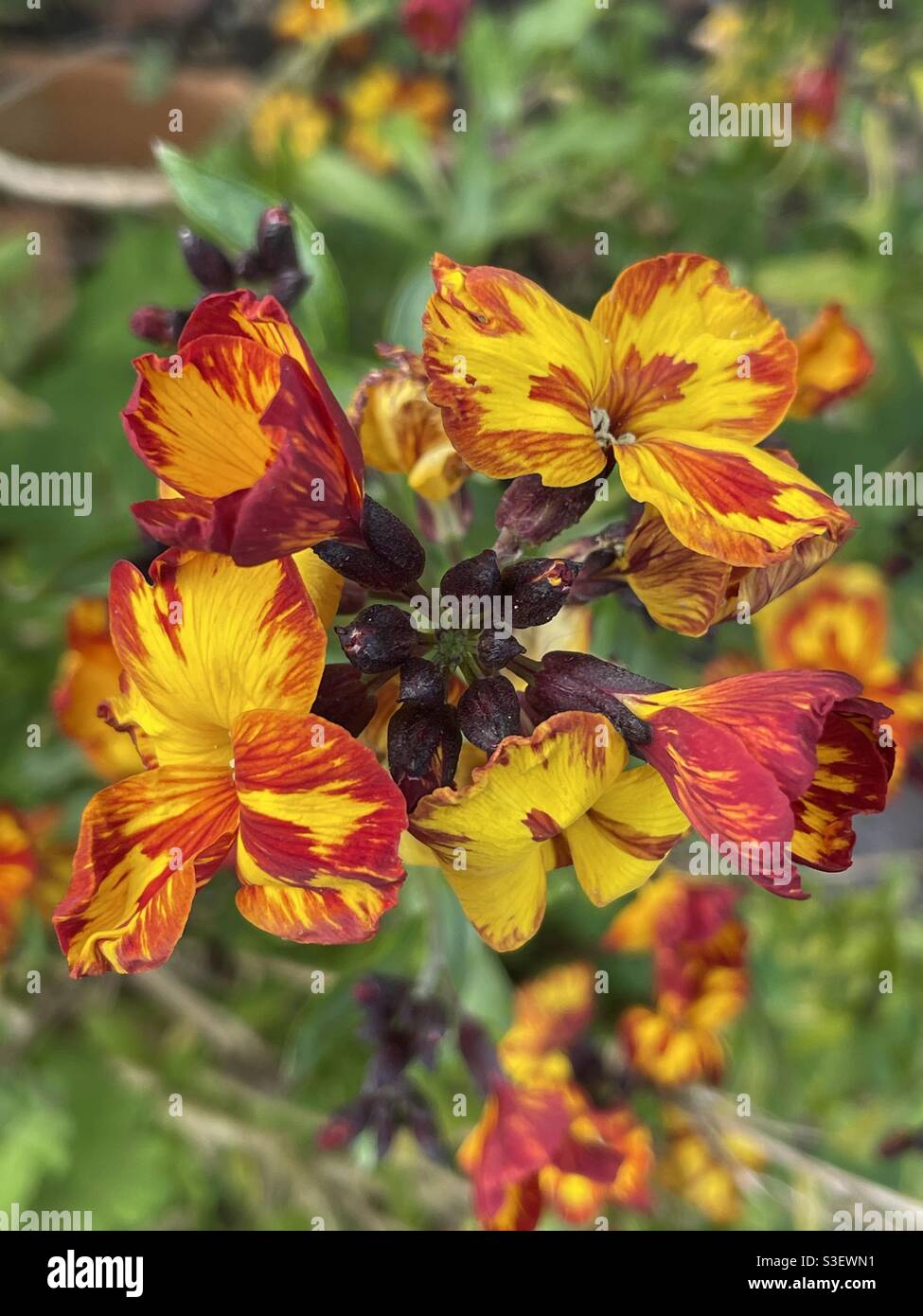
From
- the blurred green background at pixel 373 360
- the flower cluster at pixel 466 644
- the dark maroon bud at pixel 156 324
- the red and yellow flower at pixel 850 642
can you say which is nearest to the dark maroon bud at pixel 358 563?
the flower cluster at pixel 466 644

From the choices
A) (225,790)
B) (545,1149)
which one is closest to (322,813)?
(225,790)

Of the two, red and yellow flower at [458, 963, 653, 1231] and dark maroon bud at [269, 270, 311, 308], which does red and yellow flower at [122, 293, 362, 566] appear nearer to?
dark maroon bud at [269, 270, 311, 308]

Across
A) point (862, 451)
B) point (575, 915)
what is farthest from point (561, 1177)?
point (862, 451)

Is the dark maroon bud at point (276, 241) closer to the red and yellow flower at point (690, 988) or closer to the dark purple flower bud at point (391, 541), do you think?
the dark purple flower bud at point (391, 541)

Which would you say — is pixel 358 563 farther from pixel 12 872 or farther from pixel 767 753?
pixel 12 872

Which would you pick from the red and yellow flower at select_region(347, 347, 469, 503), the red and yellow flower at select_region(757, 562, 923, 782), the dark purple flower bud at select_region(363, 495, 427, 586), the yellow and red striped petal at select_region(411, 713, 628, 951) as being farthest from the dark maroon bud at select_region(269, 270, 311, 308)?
the red and yellow flower at select_region(757, 562, 923, 782)
